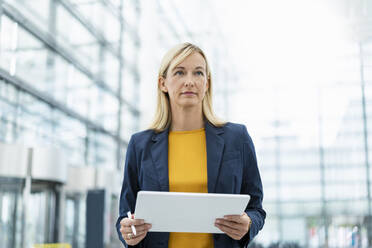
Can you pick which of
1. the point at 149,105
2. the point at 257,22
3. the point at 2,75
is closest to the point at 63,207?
the point at 2,75

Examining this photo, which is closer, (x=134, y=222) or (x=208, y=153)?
(x=134, y=222)

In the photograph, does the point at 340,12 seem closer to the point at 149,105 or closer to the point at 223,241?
the point at 149,105

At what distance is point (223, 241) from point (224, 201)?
0.77ft

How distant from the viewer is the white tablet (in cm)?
172

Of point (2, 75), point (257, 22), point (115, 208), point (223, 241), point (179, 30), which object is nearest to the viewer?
point (223, 241)

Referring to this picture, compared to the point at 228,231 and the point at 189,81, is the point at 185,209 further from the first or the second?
the point at 189,81

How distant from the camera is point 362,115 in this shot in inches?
656

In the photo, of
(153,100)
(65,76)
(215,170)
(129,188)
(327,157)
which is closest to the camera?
(215,170)

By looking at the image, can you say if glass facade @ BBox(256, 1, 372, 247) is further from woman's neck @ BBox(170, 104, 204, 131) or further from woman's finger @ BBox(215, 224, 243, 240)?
woman's finger @ BBox(215, 224, 243, 240)

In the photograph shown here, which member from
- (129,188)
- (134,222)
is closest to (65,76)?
(129,188)

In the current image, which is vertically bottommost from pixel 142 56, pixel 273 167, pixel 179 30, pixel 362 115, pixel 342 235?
pixel 342 235

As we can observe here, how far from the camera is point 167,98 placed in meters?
2.20

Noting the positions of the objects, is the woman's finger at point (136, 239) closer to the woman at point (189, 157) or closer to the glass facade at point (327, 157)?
the woman at point (189, 157)

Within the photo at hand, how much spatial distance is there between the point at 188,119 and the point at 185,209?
0.43 metres
